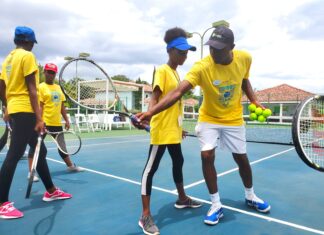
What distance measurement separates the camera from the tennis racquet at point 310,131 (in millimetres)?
2689

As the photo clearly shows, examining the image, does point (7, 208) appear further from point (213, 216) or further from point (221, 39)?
point (221, 39)

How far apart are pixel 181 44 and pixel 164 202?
2.01 m

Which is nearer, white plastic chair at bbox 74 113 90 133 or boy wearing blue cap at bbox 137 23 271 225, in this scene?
boy wearing blue cap at bbox 137 23 271 225

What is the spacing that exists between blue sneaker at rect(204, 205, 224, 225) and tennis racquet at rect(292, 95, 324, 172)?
3.74 feet

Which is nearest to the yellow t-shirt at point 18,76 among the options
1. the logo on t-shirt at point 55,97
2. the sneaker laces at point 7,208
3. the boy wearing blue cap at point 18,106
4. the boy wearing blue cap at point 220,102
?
the boy wearing blue cap at point 18,106

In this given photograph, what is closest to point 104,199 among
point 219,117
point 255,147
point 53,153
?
point 219,117

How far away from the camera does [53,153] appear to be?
318 inches

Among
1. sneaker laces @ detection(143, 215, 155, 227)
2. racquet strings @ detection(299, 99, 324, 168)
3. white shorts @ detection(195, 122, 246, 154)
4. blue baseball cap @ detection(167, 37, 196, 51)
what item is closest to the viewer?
racquet strings @ detection(299, 99, 324, 168)

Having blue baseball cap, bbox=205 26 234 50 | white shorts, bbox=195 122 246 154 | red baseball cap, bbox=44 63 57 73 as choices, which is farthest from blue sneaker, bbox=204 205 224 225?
red baseball cap, bbox=44 63 57 73

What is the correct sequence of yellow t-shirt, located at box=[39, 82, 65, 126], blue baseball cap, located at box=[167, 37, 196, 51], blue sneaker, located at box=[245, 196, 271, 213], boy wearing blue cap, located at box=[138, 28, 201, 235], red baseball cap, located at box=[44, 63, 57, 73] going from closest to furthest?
1. boy wearing blue cap, located at box=[138, 28, 201, 235]
2. blue baseball cap, located at box=[167, 37, 196, 51]
3. blue sneaker, located at box=[245, 196, 271, 213]
4. red baseball cap, located at box=[44, 63, 57, 73]
5. yellow t-shirt, located at box=[39, 82, 65, 126]

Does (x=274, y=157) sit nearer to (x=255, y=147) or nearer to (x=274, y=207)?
(x=255, y=147)

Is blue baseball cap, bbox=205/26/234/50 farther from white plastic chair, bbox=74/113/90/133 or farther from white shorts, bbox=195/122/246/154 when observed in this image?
white plastic chair, bbox=74/113/90/133

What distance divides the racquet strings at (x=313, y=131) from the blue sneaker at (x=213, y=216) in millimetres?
1160

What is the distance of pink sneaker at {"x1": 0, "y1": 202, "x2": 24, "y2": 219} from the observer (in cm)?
343
